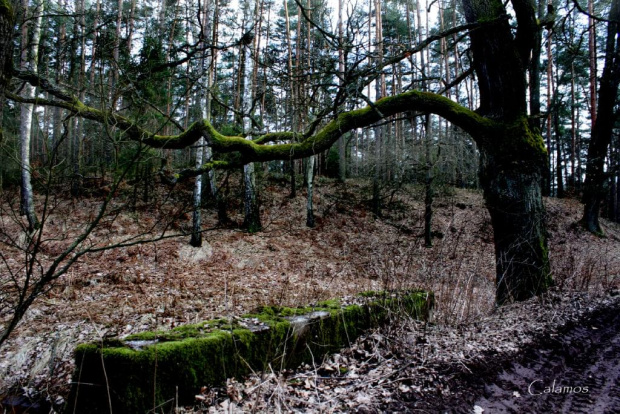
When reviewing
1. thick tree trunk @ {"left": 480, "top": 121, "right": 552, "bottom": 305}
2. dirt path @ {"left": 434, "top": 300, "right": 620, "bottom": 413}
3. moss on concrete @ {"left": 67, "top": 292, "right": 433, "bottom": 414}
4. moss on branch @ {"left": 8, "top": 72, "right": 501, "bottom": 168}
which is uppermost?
moss on branch @ {"left": 8, "top": 72, "right": 501, "bottom": 168}

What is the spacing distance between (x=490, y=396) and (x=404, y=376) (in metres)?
0.61

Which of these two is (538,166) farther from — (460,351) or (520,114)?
(460,351)

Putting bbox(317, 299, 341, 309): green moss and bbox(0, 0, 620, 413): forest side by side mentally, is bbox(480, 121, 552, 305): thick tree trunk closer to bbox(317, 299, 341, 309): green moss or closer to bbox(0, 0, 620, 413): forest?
bbox(0, 0, 620, 413): forest

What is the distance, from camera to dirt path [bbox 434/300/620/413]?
2.32 meters

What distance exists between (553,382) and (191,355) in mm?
2775

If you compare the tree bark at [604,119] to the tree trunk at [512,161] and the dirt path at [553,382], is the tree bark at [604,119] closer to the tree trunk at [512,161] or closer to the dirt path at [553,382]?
the tree trunk at [512,161]

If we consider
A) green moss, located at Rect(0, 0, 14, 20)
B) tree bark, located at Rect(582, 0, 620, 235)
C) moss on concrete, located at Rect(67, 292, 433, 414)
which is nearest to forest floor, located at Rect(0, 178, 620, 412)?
moss on concrete, located at Rect(67, 292, 433, 414)

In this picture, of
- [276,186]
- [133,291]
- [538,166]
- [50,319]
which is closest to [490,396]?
[538,166]

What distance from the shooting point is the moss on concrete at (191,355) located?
2.20 meters

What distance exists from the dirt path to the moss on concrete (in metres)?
1.02

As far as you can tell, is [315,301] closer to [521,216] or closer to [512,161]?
[521,216]

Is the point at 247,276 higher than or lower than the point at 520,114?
lower

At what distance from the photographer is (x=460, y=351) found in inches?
121

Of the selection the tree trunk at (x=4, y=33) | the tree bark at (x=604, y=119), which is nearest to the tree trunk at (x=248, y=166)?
the tree trunk at (x=4, y=33)
